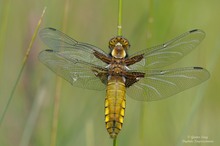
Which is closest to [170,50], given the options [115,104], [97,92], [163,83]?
[163,83]

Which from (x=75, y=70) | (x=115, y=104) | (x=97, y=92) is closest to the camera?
(x=115, y=104)

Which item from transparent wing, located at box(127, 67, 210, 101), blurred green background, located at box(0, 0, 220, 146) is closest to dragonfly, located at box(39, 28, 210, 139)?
transparent wing, located at box(127, 67, 210, 101)

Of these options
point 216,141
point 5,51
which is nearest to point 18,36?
point 5,51

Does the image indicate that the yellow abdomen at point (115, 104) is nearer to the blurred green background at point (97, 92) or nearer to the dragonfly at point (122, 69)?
the dragonfly at point (122, 69)

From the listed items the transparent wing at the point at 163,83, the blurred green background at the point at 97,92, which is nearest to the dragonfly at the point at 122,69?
the transparent wing at the point at 163,83

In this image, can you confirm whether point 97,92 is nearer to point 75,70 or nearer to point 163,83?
point 75,70

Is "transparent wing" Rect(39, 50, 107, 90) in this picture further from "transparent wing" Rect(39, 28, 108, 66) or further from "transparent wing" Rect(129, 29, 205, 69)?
"transparent wing" Rect(129, 29, 205, 69)
